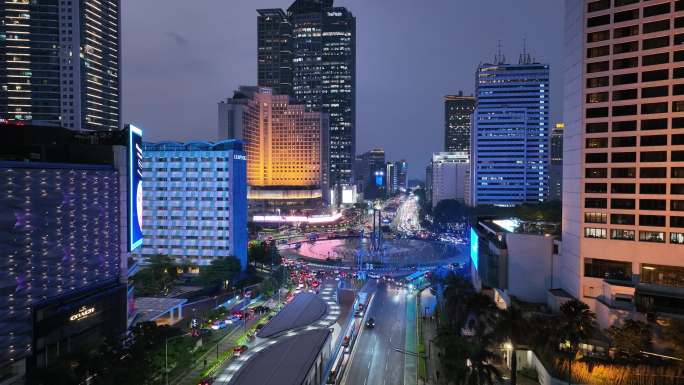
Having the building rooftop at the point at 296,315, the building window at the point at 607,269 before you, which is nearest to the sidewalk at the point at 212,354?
the building rooftop at the point at 296,315

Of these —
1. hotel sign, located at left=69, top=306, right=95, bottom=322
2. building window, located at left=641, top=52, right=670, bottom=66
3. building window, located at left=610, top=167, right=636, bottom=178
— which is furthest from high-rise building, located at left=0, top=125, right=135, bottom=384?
building window, located at left=641, top=52, right=670, bottom=66

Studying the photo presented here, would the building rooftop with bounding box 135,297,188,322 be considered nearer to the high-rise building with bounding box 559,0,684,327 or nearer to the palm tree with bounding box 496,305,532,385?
the palm tree with bounding box 496,305,532,385

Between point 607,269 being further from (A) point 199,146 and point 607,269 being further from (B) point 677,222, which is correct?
(A) point 199,146

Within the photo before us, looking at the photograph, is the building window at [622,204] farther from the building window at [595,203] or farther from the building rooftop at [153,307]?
the building rooftop at [153,307]

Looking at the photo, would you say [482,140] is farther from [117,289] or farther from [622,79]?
[117,289]

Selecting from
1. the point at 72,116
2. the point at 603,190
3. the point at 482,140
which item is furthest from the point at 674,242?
the point at 72,116
